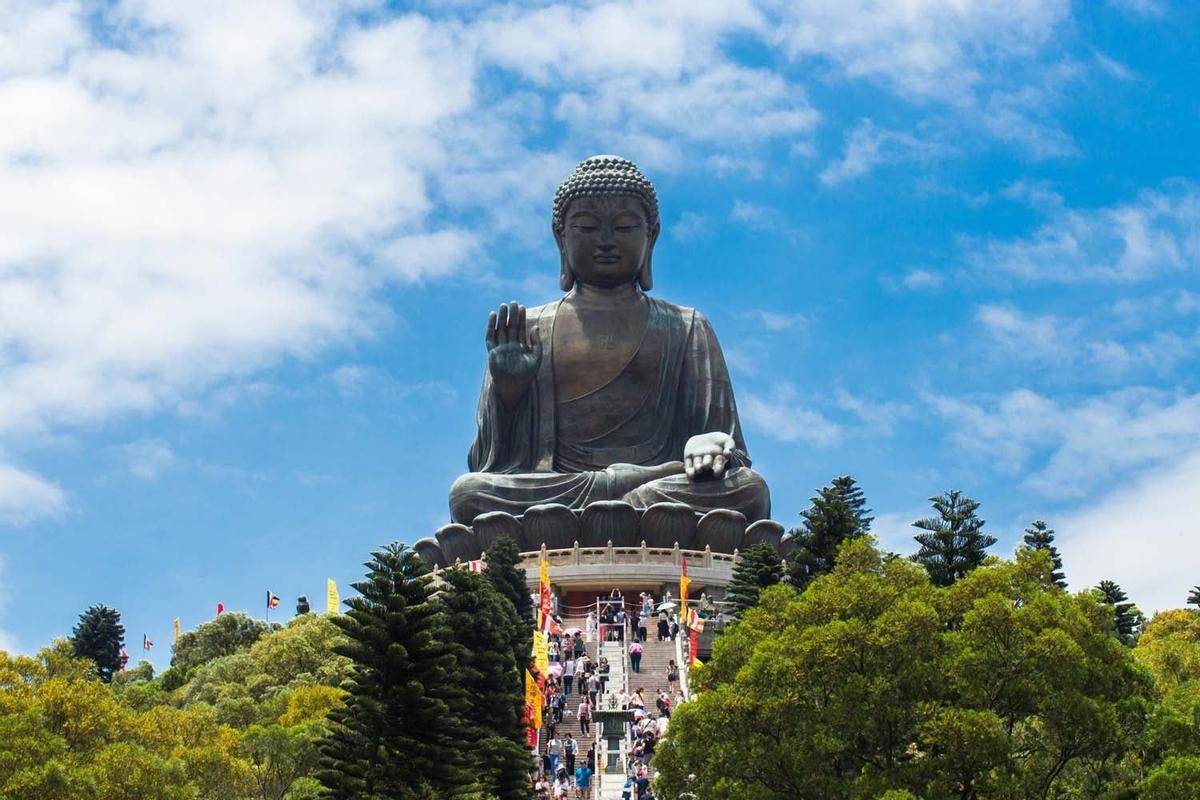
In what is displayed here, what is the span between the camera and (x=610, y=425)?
4219cm

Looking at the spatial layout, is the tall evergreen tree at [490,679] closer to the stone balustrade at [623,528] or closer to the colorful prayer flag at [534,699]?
the colorful prayer flag at [534,699]

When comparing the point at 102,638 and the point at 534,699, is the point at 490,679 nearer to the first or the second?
the point at 534,699

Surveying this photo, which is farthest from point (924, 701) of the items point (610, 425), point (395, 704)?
point (610, 425)

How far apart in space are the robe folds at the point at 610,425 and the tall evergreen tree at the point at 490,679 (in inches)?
583

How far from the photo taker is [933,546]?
29.1m

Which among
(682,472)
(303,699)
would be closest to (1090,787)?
(303,699)

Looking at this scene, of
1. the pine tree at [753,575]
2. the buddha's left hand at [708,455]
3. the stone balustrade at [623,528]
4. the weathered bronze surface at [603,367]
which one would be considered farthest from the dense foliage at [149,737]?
the weathered bronze surface at [603,367]

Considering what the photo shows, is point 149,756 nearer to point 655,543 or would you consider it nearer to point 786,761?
point 786,761

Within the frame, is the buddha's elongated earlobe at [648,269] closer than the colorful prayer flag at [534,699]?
No

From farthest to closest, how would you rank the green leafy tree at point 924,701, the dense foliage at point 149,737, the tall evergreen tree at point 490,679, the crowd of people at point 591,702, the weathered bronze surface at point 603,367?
the weathered bronze surface at point 603,367
the crowd of people at point 591,702
the tall evergreen tree at point 490,679
the dense foliage at point 149,737
the green leafy tree at point 924,701

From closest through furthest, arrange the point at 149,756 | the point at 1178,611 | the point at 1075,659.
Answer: the point at 1075,659
the point at 149,756
the point at 1178,611

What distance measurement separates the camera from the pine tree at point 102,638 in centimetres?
4069

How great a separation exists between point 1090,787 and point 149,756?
10.1 metres

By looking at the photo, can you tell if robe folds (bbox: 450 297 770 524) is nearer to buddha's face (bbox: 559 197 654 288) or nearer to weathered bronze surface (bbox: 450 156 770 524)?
weathered bronze surface (bbox: 450 156 770 524)
